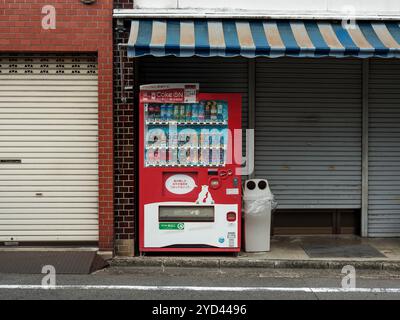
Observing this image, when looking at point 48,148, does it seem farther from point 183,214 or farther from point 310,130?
point 310,130

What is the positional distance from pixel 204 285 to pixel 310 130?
3.84 metres

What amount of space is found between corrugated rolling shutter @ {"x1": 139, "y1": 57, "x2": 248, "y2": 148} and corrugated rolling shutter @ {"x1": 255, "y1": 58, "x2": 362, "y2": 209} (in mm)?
293

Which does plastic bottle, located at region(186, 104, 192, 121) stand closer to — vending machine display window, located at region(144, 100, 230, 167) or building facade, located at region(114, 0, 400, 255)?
vending machine display window, located at region(144, 100, 230, 167)

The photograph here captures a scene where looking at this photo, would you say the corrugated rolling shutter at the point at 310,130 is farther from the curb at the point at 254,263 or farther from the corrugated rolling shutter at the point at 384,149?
the curb at the point at 254,263

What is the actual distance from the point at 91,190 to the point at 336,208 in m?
4.25

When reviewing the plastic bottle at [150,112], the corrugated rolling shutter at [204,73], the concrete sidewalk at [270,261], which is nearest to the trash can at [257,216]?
the concrete sidewalk at [270,261]

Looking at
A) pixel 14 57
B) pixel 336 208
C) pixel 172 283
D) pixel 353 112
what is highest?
pixel 14 57

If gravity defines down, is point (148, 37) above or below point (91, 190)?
above

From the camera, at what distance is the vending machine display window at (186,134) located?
7965 mm

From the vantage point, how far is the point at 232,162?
805 centimetres

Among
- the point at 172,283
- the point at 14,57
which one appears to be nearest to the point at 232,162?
the point at 172,283

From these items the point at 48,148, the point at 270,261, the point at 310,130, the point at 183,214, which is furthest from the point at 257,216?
the point at 48,148

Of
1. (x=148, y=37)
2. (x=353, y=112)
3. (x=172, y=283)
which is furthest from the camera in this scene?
(x=353, y=112)

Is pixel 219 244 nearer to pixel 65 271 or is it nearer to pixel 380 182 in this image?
pixel 65 271
